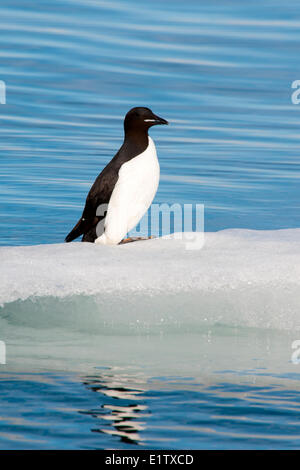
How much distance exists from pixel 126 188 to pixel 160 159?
6.32 metres

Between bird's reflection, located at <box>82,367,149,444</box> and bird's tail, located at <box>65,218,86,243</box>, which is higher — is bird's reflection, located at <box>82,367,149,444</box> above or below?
below

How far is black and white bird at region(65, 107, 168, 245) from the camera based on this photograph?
24.2 ft

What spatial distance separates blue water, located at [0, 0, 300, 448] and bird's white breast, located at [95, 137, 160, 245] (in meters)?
1.62

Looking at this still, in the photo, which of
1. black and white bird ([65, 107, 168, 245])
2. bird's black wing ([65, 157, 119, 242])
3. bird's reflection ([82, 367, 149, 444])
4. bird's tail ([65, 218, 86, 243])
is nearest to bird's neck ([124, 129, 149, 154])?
black and white bird ([65, 107, 168, 245])

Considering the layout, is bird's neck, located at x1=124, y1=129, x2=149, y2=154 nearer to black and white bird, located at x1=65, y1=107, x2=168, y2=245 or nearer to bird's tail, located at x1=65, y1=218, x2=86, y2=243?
black and white bird, located at x1=65, y1=107, x2=168, y2=245

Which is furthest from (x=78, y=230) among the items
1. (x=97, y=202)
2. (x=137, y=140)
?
(x=137, y=140)

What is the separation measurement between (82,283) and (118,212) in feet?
4.97

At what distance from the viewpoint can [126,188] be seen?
24.0ft

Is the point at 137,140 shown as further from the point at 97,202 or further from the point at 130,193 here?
the point at 97,202

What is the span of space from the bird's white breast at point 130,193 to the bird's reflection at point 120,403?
7.43 feet

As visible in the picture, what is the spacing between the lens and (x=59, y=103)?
733 inches

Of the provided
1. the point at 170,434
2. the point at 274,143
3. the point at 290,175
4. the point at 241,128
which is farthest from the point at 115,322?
the point at 241,128

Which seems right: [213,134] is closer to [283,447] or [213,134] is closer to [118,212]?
[118,212]

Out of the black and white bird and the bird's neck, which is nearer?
the black and white bird
